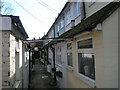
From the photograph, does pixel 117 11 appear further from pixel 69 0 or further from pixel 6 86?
pixel 69 0

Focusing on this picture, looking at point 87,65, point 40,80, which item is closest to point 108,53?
point 87,65

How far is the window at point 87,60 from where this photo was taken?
5.73m

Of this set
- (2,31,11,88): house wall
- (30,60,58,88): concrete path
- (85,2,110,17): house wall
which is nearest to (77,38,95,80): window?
(85,2,110,17): house wall

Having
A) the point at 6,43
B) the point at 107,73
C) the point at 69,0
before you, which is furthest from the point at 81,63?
the point at 69,0

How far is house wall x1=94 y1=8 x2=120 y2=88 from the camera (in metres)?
4.09

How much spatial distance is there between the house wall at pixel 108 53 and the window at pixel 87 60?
85cm

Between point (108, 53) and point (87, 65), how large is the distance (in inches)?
88.0

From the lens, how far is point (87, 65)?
Result: 21.3 feet

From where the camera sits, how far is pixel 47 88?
14211mm

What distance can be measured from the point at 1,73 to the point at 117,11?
3526 millimetres

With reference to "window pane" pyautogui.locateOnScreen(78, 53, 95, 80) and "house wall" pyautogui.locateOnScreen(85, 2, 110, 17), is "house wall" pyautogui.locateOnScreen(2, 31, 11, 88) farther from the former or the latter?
"house wall" pyautogui.locateOnScreen(85, 2, 110, 17)

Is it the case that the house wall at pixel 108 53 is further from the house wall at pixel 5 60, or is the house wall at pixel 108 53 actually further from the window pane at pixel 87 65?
the house wall at pixel 5 60

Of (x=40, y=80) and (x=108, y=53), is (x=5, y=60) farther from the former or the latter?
(x=40, y=80)

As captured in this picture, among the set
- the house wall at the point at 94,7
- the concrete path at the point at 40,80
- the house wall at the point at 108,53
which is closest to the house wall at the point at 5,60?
the house wall at the point at 108,53
